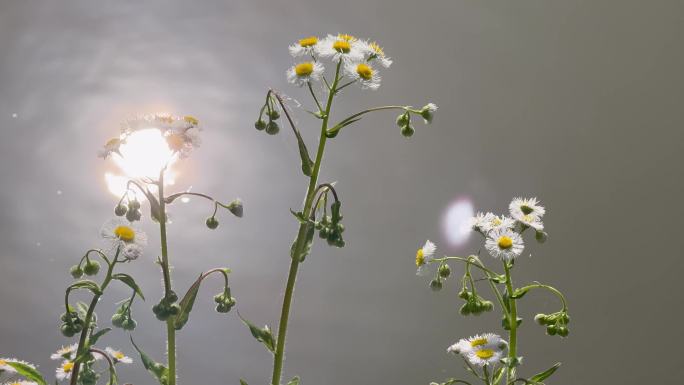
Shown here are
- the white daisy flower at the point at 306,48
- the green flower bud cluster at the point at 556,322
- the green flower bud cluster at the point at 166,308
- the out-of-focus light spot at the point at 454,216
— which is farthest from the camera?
the out-of-focus light spot at the point at 454,216

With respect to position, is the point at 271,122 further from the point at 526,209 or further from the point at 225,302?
the point at 526,209

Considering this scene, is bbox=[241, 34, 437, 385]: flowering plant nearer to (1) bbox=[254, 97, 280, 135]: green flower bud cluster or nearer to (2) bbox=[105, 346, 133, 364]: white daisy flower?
(1) bbox=[254, 97, 280, 135]: green flower bud cluster

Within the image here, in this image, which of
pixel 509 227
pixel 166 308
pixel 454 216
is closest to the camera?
pixel 166 308

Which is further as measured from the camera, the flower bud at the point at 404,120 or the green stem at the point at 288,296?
the flower bud at the point at 404,120

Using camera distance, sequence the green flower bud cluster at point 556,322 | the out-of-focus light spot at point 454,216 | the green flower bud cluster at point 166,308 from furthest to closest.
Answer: the out-of-focus light spot at point 454,216 → the green flower bud cluster at point 556,322 → the green flower bud cluster at point 166,308

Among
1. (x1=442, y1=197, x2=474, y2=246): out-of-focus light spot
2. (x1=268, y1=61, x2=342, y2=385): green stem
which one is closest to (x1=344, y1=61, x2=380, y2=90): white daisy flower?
(x1=268, y1=61, x2=342, y2=385): green stem

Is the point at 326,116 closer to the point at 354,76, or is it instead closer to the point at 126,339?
the point at 354,76

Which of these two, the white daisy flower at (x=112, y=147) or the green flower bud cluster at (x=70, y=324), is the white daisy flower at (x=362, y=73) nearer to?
the white daisy flower at (x=112, y=147)

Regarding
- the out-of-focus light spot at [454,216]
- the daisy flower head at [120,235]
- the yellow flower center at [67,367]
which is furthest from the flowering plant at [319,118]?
the out-of-focus light spot at [454,216]

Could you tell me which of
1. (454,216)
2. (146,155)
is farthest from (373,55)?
(454,216)
